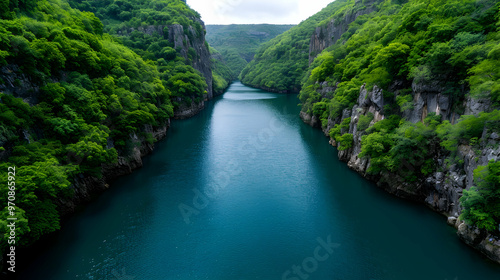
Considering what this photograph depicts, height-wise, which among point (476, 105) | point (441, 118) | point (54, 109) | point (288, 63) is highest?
point (288, 63)

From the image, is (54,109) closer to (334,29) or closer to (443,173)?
(443,173)

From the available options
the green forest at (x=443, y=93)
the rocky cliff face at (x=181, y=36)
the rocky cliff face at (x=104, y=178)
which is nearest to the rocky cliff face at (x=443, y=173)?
the green forest at (x=443, y=93)

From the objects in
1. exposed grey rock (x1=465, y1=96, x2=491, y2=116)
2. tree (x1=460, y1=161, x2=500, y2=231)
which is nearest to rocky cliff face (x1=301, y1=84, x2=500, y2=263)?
exposed grey rock (x1=465, y1=96, x2=491, y2=116)

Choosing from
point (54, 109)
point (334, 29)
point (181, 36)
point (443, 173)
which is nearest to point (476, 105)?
point (443, 173)

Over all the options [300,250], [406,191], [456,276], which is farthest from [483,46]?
[300,250]

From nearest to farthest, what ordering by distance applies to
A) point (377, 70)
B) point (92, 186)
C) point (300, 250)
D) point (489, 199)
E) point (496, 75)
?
point (489, 199), point (496, 75), point (300, 250), point (92, 186), point (377, 70)

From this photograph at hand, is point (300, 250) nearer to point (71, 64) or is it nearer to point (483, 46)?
point (483, 46)
